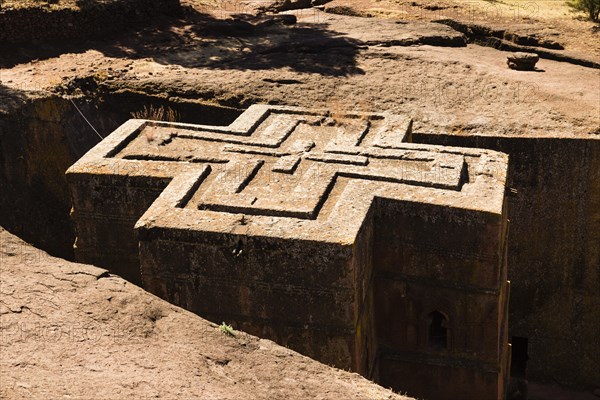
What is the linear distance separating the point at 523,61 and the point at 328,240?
6508 millimetres

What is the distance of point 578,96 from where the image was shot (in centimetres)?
1072

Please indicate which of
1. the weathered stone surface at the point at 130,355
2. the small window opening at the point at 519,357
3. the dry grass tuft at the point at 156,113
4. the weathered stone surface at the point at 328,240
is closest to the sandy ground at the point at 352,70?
the dry grass tuft at the point at 156,113

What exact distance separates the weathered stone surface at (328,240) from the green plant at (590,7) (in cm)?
753

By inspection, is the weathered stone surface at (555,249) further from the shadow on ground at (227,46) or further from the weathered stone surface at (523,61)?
the shadow on ground at (227,46)

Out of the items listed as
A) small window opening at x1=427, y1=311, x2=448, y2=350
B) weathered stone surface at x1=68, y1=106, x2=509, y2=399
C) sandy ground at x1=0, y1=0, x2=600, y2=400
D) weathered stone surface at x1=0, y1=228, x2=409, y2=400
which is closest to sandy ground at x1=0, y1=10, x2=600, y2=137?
sandy ground at x1=0, y1=0, x2=600, y2=400

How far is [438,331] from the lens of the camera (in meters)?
7.73

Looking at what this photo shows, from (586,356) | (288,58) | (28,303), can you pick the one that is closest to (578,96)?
(586,356)

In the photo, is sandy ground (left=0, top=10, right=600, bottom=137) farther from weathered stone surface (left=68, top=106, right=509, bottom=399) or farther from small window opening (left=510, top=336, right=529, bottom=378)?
small window opening (left=510, top=336, right=529, bottom=378)

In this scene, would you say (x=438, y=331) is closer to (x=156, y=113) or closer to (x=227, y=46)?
(x=156, y=113)

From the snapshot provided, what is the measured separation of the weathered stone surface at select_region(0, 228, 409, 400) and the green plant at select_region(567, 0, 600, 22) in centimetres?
1131

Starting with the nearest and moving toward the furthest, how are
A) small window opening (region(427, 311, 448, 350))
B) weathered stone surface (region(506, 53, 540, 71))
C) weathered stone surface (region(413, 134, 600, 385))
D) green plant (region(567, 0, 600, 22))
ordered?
small window opening (region(427, 311, 448, 350)), weathered stone surface (region(413, 134, 600, 385)), weathered stone surface (region(506, 53, 540, 71)), green plant (region(567, 0, 600, 22))

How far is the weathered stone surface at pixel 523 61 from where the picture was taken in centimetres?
1176

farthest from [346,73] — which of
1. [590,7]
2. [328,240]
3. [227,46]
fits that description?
[328,240]

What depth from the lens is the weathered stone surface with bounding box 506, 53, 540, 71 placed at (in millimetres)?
11758
